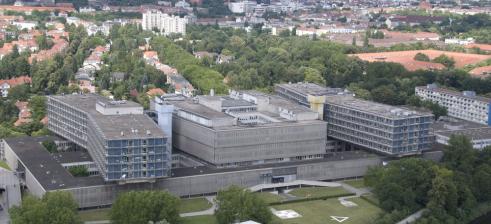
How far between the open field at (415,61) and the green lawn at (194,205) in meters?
42.3

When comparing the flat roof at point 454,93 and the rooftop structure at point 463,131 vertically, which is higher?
the flat roof at point 454,93

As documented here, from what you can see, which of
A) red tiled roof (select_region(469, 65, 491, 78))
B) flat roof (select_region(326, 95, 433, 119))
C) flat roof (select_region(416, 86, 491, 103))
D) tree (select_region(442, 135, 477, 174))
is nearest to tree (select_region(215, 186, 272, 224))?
flat roof (select_region(326, 95, 433, 119))

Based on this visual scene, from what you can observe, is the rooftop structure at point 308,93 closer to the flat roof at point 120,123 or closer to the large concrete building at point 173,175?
the large concrete building at point 173,175

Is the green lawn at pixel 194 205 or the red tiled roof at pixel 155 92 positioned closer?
the green lawn at pixel 194 205

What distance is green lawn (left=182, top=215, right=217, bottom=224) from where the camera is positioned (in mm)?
37219

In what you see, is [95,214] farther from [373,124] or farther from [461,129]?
[461,129]

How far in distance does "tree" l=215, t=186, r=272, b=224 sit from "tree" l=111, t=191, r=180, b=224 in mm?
2196

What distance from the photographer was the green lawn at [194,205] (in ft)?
128

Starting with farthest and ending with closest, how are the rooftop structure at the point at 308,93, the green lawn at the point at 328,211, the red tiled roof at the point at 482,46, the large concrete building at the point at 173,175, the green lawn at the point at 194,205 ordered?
the red tiled roof at the point at 482,46 → the rooftop structure at the point at 308,93 → the green lawn at the point at 194,205 → the large concrete building at the point at 173,175 → the green lawn at the point at 328,211

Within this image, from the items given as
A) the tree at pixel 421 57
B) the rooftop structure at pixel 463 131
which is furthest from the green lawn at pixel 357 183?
the tree at pixel 421 57

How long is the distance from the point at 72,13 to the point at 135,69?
47.8 metres

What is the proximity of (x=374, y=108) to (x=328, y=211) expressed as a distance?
10.9 metres

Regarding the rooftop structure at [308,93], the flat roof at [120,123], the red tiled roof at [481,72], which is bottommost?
the red tiled roof at [481,72]

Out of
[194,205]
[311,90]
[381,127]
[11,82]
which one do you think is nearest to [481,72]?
[311,90]
